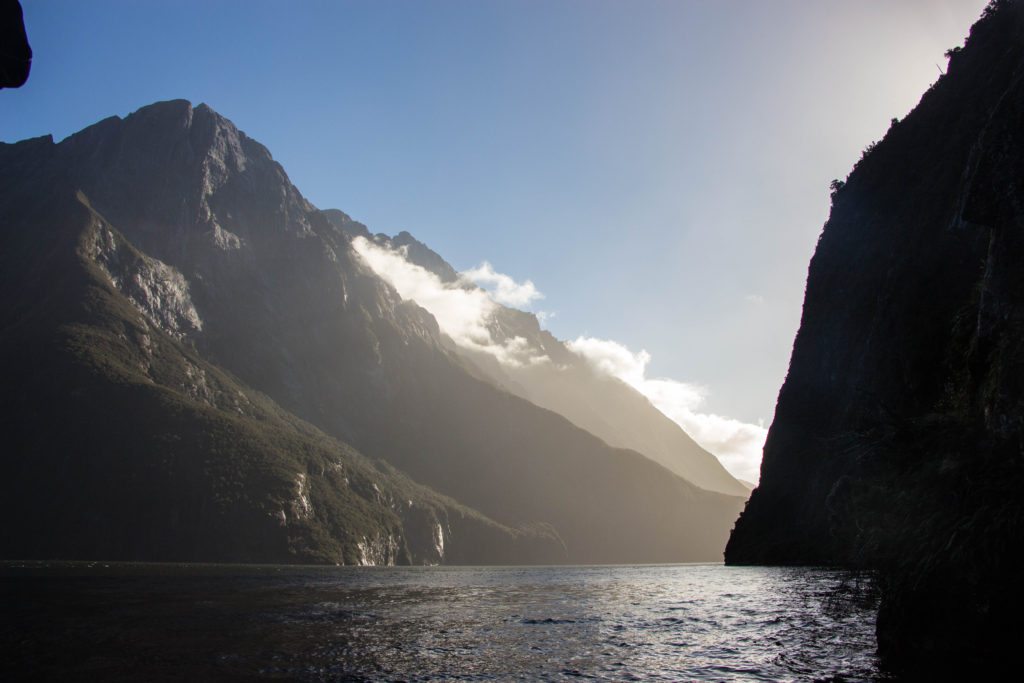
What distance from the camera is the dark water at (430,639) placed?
23.7 meters

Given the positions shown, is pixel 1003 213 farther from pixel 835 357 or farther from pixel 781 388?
pixel 781 388

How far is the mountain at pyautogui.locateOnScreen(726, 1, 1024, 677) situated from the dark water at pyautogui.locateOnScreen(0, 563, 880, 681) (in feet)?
14.2

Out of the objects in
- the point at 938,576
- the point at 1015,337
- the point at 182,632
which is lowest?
the point at 182,632

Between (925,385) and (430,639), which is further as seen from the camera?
(925,385)

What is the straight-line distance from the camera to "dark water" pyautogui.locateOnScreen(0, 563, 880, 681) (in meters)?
23.7

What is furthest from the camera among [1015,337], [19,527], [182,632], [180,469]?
[180,469]

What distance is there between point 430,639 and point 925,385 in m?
46.9

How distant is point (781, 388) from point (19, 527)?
201251 millimetres

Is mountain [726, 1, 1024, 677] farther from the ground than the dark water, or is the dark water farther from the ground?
mountain [726, 1, 1024, 677]

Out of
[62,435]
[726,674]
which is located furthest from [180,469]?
[726,674]

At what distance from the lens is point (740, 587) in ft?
216

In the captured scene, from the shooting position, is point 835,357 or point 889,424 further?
point 835,357

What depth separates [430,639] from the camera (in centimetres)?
3281

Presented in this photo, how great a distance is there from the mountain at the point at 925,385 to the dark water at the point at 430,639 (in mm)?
4338
